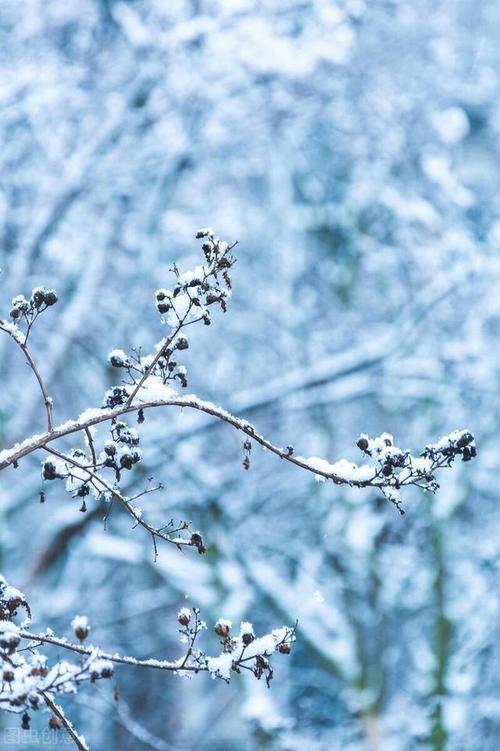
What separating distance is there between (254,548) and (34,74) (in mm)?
5146

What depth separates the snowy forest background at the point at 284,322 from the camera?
815 cm

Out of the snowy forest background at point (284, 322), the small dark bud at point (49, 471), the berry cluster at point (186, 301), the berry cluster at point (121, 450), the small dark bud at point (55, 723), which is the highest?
the snowy forest background at point (284, 322)

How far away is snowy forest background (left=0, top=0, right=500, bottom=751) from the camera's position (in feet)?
26.7

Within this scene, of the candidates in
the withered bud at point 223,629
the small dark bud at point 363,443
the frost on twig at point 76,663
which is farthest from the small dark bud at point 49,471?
the small dark bud at point 363,443

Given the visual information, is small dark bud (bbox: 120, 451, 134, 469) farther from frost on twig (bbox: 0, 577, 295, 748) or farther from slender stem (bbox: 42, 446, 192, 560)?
frost on twig (bbox: 0, 577, 295, 748)

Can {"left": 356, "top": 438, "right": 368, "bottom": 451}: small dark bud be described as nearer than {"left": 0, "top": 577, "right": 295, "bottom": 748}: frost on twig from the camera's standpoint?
No

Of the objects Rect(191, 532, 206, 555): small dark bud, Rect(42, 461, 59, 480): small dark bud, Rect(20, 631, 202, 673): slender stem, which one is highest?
Rect(42, 461, 59, 480): small dark bud

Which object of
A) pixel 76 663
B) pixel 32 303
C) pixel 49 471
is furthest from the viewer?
pixel 32 303

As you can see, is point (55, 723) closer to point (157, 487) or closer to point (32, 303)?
point (157, 487)

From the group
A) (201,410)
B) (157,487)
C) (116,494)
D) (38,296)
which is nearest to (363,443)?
(201,410)

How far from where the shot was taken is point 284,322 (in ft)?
29.9

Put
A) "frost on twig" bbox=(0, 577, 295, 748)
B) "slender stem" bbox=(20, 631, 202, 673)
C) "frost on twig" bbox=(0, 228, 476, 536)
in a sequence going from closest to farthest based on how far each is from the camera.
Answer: "frost on twig" bbox=(0, 577, 295, 748) < "slender stem" bbox=(20, 631, 202, 673) < "frost on twig" bbox=(0, 228, 476, 536)

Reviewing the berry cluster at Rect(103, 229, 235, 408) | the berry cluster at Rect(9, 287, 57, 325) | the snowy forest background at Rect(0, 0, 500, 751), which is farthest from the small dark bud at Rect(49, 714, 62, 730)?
the snowy forest background at Rect(0, 0, 500, 751)

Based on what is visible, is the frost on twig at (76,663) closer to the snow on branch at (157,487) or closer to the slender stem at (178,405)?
the snow on branch at (157,487)
